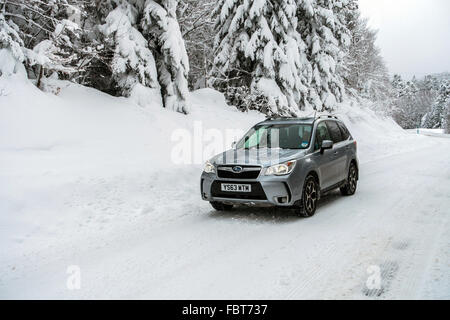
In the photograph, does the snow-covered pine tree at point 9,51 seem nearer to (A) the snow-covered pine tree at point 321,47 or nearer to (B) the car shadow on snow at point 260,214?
(B) the car shadow on snow at point 260,214

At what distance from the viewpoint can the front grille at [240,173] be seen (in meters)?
6.78

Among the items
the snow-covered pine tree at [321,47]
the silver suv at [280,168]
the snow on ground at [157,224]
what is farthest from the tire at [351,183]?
the snow-covered pine tree at [321,47]

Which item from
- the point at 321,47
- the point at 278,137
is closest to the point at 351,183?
the point at 278,137

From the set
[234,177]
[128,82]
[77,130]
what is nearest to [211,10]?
[128,82]

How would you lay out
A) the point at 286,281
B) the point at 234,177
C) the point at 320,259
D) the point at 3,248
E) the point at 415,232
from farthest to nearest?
the point at 234,177 < the point at 415,232 < the point at 3,248 < the point at 320,259 < the point at 286,281

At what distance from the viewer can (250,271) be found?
4.55 metres

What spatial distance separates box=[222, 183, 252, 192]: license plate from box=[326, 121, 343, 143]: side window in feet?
9.77

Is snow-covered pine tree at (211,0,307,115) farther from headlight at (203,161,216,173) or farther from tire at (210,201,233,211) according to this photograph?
headlight at (203,161,216,173)

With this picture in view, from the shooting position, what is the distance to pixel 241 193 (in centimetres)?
682

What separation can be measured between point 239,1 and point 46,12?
30.6 ft

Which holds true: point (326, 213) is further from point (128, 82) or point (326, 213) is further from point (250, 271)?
point (128, 82)

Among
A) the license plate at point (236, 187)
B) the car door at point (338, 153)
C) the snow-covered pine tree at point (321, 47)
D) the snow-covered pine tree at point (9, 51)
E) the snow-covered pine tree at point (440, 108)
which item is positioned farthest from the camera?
the snow-covered pine tree at point (440, 108)

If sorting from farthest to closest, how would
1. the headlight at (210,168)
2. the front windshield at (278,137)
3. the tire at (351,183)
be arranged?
the tire at (351,183) < the front windshield at (278,137) < the headlight at (210,168)

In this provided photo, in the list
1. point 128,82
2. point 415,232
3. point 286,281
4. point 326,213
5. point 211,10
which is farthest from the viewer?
point 211,10
